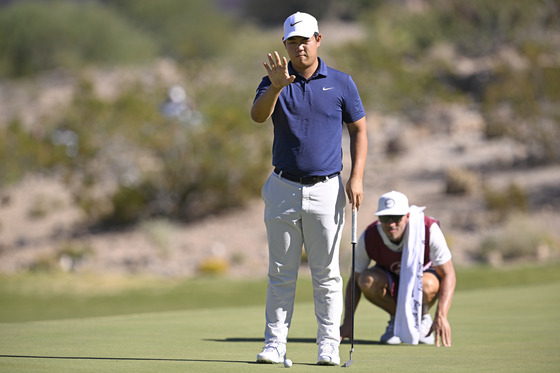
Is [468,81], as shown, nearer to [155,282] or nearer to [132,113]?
[132,113]

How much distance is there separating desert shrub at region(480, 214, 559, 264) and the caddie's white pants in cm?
1513

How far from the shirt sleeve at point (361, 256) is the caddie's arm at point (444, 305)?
2.09 feet

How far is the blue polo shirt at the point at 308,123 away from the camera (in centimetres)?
600

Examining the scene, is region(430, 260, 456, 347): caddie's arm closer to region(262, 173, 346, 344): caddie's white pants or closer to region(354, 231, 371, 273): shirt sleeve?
region(354, 231, 371, 273): shirt sleeve

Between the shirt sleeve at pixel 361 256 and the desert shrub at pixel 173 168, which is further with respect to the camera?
the desert shrub at pixel 173 168

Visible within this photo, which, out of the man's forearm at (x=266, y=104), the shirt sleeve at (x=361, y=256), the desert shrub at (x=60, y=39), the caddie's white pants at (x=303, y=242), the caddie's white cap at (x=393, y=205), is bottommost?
the caddie's white pants at (x=303, y=242)

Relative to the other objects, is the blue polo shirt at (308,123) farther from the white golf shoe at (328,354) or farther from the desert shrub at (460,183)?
the desert shrub at (460,183)

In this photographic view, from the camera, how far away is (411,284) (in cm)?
766

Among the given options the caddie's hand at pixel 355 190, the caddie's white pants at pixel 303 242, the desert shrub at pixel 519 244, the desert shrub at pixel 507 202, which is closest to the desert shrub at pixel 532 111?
the desert shrub at pixel 507 202

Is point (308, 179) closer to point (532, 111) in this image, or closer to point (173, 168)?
point (173, 168)

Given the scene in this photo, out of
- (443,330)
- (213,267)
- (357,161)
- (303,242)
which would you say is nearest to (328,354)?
(303,242)

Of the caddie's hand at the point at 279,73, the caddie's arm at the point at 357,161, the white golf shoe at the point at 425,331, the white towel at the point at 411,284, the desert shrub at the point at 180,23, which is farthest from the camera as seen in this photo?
the desert shrub at the point at 180,23

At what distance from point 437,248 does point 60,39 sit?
5548 cm

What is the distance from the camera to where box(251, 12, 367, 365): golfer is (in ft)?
19.7
